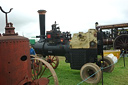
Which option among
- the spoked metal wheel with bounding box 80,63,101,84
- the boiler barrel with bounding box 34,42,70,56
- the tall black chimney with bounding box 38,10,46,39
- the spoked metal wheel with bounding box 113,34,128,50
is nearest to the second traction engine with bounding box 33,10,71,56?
the boiler barrel with bounding box 34,42,70,56

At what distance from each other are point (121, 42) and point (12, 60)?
8.89 m

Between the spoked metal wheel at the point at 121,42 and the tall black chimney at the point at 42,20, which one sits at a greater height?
the tall black chimney at the point at 42,20

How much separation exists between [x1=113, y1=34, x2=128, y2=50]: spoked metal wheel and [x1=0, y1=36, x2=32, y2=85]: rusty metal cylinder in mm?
8408

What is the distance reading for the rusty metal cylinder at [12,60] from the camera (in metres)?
2.30

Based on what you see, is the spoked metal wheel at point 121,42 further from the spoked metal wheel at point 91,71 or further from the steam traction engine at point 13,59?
the steam traction engine at point 13,59

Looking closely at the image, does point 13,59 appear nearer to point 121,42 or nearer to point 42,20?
point 42,20

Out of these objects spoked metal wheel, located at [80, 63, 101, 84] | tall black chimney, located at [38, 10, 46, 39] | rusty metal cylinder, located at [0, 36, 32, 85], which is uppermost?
tall black chimney, located at [38, 10, 46, 39]

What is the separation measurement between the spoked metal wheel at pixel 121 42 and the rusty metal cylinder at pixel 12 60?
841cm

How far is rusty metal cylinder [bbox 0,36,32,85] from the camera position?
230 centimetres

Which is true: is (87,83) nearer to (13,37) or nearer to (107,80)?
(107,80)

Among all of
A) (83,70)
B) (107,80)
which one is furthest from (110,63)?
(83,70)

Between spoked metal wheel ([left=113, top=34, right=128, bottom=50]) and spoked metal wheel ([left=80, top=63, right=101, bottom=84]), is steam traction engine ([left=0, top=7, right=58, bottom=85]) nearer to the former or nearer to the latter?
spoked metal wheel ([left=80, top=63, right=101, bottom=84])

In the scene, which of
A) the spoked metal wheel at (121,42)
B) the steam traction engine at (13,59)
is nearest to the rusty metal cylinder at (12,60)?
the steam traction engine at (13,59)

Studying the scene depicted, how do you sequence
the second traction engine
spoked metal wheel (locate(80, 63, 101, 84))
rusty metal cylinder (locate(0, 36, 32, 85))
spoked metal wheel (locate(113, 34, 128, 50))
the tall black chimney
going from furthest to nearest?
spoked metal wheel (locate(113, 34, 128, 50))
the tall black chimney
the second traction engine
spoked metal wheel (locate(80, 63, 101, 84))
rusty metal cylinder (locate(0, 36, 32, 85))
